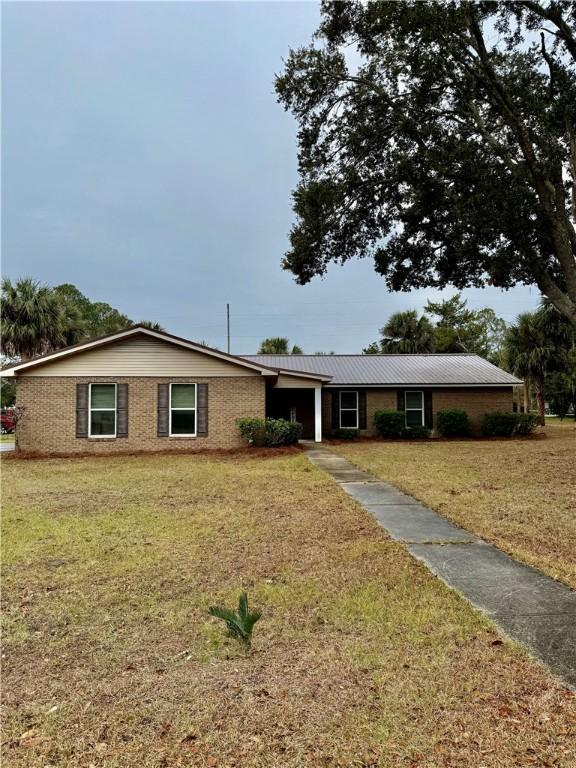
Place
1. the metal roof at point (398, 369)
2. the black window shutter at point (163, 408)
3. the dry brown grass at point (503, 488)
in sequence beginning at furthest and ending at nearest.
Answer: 1. the metal roof at point (398, 369)
2. the black window shutter at point (163, 408)
3. the dry brown grass at point (503, 488)

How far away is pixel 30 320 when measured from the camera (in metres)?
25.5

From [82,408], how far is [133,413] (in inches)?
63.1

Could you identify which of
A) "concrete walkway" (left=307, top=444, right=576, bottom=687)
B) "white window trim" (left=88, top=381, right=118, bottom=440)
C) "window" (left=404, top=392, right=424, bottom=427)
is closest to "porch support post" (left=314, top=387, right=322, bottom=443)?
"window" (left=404, top=392, right=424, bottom=427)

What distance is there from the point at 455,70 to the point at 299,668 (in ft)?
43.4

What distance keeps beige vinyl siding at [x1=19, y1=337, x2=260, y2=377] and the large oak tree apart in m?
4.71

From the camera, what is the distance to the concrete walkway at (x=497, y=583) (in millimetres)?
3223

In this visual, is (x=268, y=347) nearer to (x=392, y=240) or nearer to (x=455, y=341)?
(x=455, y=341)

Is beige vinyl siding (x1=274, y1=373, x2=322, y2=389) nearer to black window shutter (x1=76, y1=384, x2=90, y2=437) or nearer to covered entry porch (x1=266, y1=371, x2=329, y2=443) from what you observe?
covered entry porch (x1=266, y1=371, x2=329, y2=443)

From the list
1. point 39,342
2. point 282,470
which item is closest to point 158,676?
point 282,470

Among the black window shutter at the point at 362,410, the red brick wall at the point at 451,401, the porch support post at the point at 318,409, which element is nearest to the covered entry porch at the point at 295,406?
the red brick wall at the point at 451,401

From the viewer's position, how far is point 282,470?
39.0ft

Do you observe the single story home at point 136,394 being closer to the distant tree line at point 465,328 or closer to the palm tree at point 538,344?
the palm tree at point 538,344

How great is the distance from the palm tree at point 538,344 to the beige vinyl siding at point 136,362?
2134 cm

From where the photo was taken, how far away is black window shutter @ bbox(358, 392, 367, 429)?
71.4 feet
